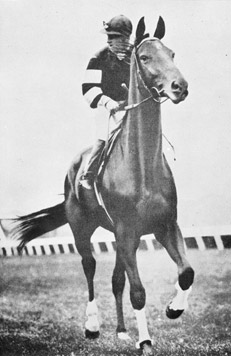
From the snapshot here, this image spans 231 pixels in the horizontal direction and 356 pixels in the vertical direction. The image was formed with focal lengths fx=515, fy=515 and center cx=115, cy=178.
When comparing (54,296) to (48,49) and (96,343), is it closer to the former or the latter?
(96,343)

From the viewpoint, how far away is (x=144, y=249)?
11.1 feet

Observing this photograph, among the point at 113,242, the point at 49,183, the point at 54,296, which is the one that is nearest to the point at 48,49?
the point at 49,183

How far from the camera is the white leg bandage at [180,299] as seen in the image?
3314 millimetres

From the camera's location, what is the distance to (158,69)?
3189 millimetres

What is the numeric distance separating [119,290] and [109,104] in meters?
1.23

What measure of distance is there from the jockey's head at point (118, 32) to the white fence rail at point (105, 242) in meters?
1.25

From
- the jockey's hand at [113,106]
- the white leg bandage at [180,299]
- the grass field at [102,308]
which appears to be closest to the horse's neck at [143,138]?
the jockey's hand at [113,106]

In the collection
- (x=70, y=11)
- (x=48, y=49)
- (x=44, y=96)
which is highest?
(x=70, y=11)

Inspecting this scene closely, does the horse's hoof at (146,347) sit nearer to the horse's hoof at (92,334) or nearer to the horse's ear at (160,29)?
the horse's hoof at (92,334)

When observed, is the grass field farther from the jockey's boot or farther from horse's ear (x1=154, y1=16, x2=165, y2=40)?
horse's ear (x1=154, y1=16, x2=165, y2=40)

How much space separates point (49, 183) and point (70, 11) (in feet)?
4.08

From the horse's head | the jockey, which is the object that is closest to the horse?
the horse's head

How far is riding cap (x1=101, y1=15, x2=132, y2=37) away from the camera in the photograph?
350 cm

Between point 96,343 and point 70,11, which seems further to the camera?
point 70,11
